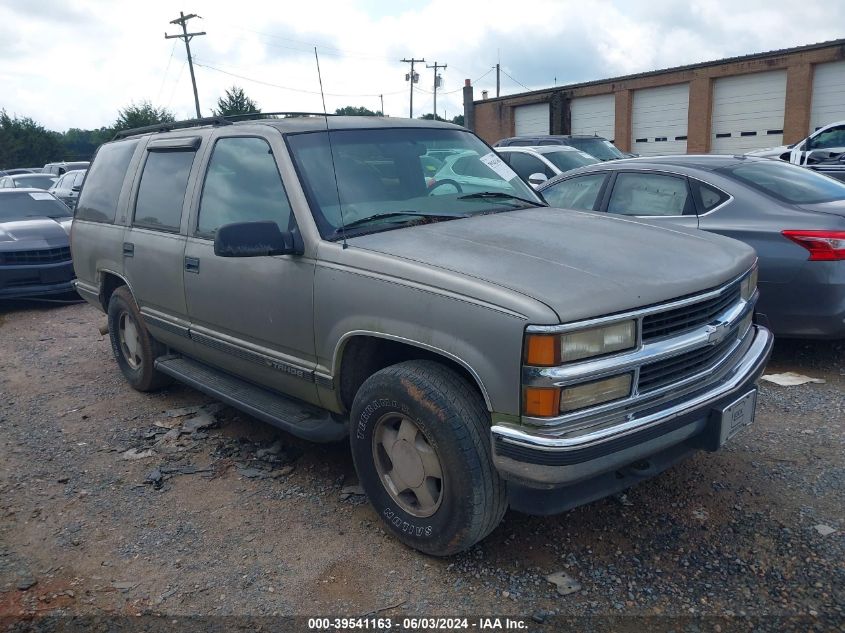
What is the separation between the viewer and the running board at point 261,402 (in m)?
3.68

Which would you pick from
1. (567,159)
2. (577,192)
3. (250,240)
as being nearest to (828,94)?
(567,159)

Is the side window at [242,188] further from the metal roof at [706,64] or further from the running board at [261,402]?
the metal roof at [706,64]

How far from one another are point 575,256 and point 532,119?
32994mm

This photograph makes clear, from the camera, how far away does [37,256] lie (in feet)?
30.1

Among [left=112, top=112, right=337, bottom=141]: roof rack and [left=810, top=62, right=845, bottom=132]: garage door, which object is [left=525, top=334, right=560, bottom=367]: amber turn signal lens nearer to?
[left=112, top=112, right=337, bottom=141]: roof rack

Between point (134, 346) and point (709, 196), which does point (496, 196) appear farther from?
point (134, 346)

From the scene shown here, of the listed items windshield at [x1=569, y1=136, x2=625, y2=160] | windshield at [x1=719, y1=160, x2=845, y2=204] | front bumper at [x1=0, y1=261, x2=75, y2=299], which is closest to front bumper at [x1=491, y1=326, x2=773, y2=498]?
windshield at [x1=719, y1=160, x2=845, y2=204]

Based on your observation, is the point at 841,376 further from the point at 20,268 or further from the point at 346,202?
the point at 20,268

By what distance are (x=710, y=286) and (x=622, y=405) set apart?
2.35 ft

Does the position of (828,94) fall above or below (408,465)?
above

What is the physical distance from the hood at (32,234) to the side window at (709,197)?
25.3ft

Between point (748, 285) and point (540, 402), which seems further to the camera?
point (748, 285)

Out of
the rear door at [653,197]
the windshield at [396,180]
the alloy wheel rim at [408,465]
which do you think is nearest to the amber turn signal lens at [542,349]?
the alloy wheel rim at [408,465]

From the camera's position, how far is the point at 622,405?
276 cm
